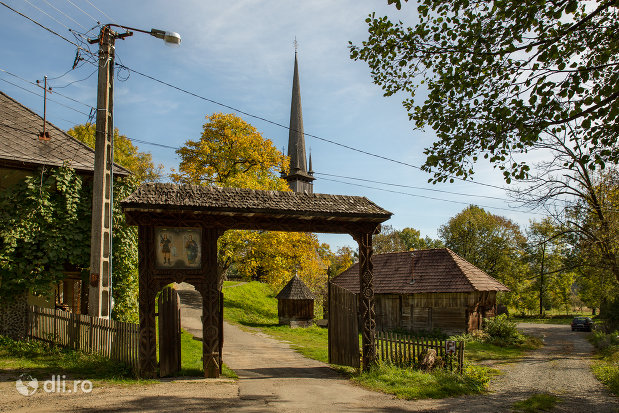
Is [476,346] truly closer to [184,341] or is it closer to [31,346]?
[184,341]

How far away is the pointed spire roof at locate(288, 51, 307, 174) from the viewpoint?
60.9 m

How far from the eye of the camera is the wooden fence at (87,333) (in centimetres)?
1180

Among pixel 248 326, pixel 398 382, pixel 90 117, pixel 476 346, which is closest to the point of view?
pixel 398 382

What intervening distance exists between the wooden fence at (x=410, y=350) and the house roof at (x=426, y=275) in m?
14.1

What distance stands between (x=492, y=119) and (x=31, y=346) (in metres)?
14.2

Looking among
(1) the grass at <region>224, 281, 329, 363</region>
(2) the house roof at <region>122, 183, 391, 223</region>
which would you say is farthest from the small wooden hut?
(2) the house roof at <region>122, 183, 391, 223</region>

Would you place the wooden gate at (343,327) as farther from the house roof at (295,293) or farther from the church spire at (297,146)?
the church spire at (297,146)

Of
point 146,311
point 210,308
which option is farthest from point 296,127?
point 146,311

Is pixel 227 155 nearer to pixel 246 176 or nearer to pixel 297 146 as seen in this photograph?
pixel 246 176

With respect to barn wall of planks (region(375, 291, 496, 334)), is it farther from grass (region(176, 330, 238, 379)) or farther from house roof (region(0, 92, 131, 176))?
house roof (region(0, 92, 131, 176))

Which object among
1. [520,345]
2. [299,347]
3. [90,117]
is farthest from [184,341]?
[520,345]

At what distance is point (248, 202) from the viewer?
40.1 feet

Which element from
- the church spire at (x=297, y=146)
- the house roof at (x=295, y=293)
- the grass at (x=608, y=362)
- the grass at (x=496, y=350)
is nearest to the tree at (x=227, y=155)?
the house roof at (x=295, y=293)

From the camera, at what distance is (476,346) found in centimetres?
2428
